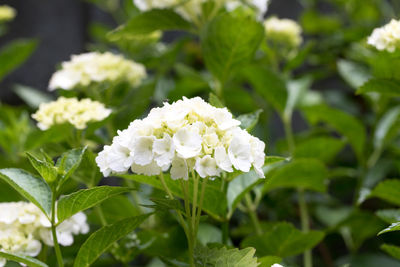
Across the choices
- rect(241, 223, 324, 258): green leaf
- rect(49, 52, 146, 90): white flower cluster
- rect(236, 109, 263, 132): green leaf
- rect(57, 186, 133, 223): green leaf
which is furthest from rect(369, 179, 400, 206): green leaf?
rect(49, 52, 146, 90): white flower cluster

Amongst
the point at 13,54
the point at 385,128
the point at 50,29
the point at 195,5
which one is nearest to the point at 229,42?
the point at 195,5

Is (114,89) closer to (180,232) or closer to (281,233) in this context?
(180,232)

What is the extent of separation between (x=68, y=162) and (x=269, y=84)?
666 millimetres

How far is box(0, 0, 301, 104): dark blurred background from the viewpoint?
7.38ft

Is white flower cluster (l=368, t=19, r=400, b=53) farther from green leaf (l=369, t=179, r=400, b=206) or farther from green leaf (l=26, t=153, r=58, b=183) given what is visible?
green leaf (l=26, t=153, r=58, b=183)

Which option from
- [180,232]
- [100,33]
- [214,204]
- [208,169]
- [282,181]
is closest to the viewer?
[208,169]

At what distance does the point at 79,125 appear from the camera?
0.95 meters

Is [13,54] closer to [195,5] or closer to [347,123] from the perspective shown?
[195,5]

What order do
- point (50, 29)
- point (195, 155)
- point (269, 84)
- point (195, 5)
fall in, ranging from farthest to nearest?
point (50, 29), point (269, 84), point (195, 5), point (195, 155)

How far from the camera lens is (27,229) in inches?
33.3

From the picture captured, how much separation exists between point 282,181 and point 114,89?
439 mm

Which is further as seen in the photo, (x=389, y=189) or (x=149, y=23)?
(x=149, y=23)

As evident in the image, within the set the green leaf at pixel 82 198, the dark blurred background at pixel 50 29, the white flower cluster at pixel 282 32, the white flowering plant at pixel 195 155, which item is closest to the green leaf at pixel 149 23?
the white flowering plant at pixel 195 155

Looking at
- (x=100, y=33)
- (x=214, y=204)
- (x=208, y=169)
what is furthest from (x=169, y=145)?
(x=100, y=33)
